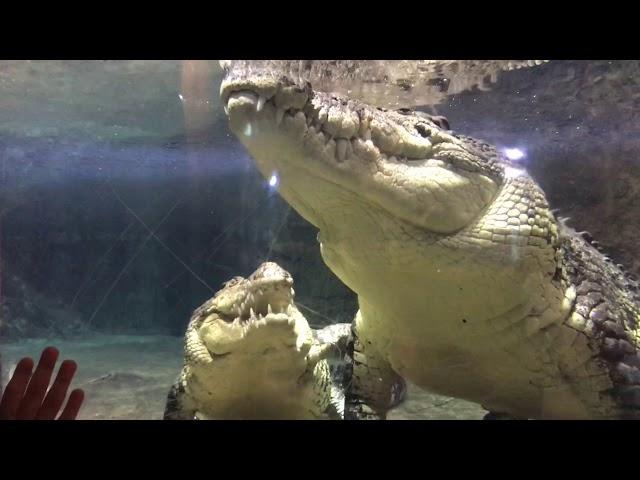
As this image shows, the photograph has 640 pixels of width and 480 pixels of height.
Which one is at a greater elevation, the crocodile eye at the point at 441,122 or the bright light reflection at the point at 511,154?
the crocodile eye at the point at 441,122

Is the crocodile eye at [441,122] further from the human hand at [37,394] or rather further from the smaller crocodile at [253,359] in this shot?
the human hand at [37,394]

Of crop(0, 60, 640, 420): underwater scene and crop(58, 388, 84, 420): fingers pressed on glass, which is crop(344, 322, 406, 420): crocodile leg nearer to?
crop(0, 60, 640, 420): underwater scene

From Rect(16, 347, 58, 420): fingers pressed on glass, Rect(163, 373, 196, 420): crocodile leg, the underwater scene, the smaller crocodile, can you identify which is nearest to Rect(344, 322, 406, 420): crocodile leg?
the underwater scene

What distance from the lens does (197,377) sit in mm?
2314

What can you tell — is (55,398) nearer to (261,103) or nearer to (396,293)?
(261,103)

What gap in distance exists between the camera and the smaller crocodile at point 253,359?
2045mm

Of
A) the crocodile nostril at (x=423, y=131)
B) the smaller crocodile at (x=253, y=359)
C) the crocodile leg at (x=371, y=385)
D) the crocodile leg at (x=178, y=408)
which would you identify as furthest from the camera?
the crocodile leg at (x=371, y=385)

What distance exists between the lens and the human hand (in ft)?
5.05

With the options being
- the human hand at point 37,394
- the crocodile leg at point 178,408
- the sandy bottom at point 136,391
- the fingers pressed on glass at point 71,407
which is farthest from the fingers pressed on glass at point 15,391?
the crocodile leg at point 178,408

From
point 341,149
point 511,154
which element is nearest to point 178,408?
point 341,149

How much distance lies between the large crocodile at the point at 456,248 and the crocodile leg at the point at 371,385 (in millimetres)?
534

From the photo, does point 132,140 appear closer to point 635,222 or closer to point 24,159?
point 24,159

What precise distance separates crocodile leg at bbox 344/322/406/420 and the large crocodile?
1.75 feet
